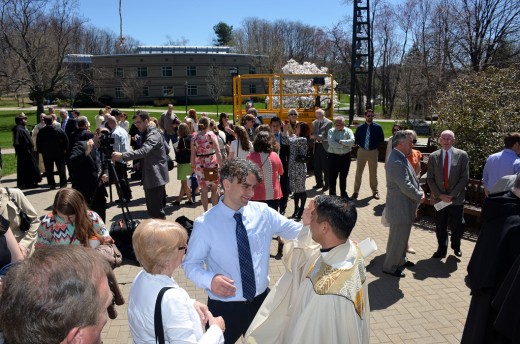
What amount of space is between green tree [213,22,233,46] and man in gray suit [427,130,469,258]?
9135cm

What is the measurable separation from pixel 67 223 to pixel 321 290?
2.74 meters

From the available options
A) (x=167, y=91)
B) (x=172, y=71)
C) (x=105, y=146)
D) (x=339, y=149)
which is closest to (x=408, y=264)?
(x=339, y=149)

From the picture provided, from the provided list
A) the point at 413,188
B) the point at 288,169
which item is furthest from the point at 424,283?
the point at 288,169

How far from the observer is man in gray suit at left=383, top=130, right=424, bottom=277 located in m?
5.46

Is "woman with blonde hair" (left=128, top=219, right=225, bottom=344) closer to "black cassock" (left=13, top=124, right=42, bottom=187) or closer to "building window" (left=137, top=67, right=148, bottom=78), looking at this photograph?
"black cassock" (left=13, top=124, right=42, bottom=187)

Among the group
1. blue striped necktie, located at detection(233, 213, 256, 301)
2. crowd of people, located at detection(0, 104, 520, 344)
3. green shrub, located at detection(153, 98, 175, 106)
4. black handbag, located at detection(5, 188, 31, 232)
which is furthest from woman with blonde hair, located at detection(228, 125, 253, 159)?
green shrub, located at detection(153, 98, 175, 106)

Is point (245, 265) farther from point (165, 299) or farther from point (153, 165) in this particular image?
point (153, 165)

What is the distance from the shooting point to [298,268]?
9.82ft

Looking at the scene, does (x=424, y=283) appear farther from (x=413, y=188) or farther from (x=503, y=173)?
(x=503, y=173)

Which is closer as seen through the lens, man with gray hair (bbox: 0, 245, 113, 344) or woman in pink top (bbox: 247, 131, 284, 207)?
man with gray hair (bbox: 0, 245, 113, 344)

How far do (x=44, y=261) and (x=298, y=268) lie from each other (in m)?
1.87

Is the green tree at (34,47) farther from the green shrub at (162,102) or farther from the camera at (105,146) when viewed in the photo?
the camera at (105,146)

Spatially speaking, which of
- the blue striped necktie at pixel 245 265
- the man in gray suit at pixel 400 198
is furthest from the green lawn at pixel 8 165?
the blue striped necktie at pixel 245 265

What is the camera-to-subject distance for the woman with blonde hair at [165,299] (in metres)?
2.08
